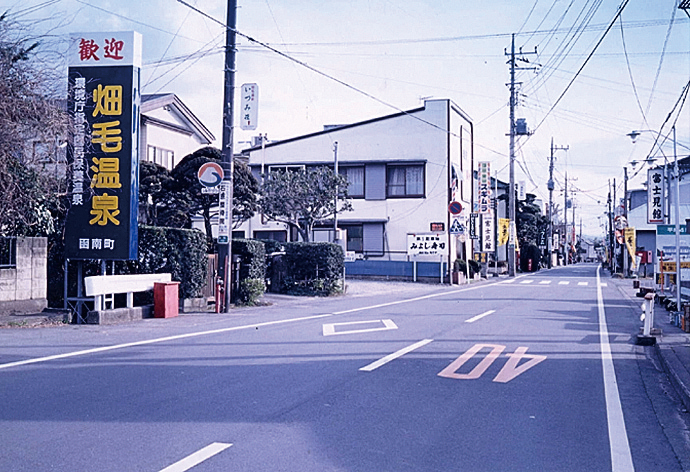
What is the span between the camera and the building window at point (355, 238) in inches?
1689

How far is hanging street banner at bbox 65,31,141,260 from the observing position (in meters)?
14.7

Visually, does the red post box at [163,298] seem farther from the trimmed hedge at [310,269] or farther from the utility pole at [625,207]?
the utility pole at [625,207]

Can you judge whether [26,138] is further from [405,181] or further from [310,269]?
[405,181]

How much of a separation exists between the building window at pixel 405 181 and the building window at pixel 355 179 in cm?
176

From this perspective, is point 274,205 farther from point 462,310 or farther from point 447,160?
point 462,310

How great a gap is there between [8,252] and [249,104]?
1007cm

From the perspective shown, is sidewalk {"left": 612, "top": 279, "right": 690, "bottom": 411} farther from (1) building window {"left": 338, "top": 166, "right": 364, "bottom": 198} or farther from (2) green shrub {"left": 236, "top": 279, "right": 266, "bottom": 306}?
(1) building window {"left": 338, "top": 166, "right": 364, "bottom": 198}

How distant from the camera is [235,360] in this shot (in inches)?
386

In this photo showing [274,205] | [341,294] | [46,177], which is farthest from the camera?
[274,205]

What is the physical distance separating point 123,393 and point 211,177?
10585 millimetres

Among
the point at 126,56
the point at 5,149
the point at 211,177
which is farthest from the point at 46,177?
the point at 211,177

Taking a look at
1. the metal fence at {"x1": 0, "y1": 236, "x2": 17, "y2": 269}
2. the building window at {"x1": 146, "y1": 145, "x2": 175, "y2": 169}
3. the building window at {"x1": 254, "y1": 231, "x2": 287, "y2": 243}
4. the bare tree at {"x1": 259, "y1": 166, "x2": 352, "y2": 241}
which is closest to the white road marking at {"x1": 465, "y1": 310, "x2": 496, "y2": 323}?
the metal fence at {"x1": 0, "y1": 236, "x2": 17, "y2": 269}

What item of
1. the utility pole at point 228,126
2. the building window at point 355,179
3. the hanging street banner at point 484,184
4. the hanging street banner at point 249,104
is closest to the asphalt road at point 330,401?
the utility pole at point 228,126

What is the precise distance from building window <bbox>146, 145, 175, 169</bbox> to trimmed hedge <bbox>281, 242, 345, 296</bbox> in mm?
9364
